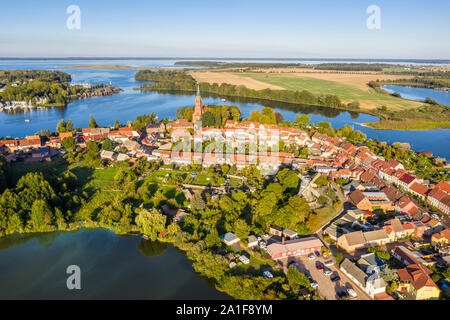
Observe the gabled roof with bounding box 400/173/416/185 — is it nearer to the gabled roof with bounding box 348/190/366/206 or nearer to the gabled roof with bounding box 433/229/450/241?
the gabled roof with bounding box 348/190/366/206

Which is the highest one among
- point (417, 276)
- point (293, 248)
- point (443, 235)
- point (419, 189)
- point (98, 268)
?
point (419, 189)

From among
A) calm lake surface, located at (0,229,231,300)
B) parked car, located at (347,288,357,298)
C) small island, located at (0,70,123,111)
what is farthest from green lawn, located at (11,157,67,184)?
small island, located at (0,70,123,111)

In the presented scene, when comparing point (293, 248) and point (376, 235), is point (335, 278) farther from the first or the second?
point (376, 235)

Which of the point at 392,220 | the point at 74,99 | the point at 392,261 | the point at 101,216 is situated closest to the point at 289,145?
the point at 392,220

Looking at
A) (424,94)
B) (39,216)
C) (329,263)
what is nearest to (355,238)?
(329,263)

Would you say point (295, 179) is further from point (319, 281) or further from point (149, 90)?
point (149, 90)

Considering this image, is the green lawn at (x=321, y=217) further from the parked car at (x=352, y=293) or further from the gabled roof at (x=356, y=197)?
the parked car at (x=352, y=293)

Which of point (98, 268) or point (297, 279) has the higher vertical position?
point (297, 279)
